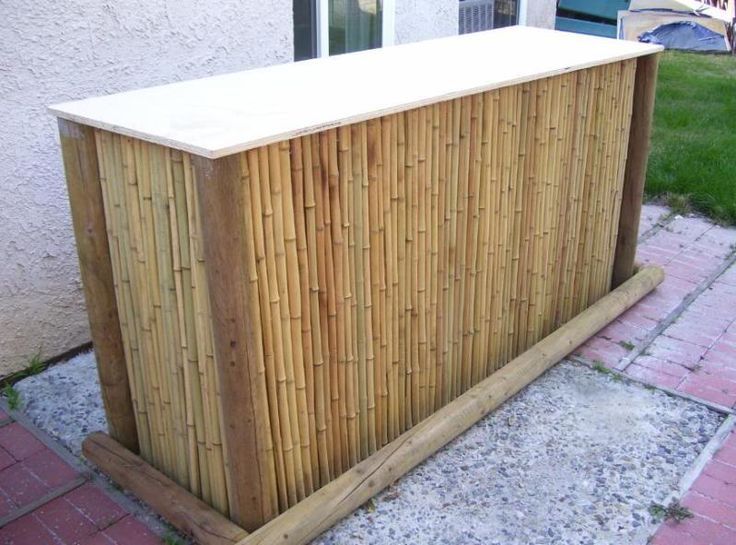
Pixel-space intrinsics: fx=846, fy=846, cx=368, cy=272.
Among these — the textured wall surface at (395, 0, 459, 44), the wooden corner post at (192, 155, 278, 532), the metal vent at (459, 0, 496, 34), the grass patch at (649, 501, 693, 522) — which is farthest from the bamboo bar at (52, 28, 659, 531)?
the metal vent at (459, 0, 496, 34)

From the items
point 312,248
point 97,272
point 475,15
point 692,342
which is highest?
point 475,15

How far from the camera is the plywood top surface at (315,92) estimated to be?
2.57 meters

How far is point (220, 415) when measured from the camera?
112 inches

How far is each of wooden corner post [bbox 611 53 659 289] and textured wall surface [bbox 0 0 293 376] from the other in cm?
224

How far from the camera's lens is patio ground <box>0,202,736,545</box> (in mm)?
3068

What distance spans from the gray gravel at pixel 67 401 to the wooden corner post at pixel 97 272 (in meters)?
0.31

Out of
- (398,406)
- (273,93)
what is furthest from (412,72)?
(398,406)

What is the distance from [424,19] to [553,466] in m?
3.50

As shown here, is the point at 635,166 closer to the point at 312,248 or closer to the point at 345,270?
the point at 345,270

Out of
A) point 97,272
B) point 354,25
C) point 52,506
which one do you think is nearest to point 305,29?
point 354,25

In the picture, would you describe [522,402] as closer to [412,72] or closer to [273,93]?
[412,72]

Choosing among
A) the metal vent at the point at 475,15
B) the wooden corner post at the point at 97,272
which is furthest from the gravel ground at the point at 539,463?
the metal vent at the point at 475,15

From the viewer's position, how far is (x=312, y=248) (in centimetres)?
279

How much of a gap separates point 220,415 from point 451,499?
3.21 feet
